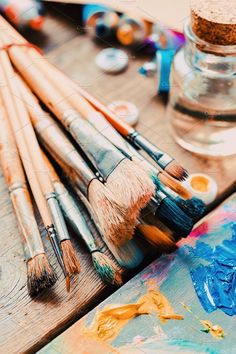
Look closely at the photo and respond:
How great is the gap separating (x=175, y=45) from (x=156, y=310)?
0.52m

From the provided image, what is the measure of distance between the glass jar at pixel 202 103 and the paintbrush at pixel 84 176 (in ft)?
0.67

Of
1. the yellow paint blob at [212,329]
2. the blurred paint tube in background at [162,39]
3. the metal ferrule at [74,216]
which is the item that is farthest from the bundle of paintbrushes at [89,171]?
the blurred paint tube in background at [162,39]

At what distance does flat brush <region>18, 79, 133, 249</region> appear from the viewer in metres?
0.75

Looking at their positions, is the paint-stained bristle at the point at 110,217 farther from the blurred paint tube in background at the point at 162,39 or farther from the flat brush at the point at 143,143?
the blurred paint tube in background at the point at 162,39

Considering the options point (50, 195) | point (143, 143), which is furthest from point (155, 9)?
point (50, 195)

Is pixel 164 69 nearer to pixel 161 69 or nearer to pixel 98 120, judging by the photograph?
pixel 161 69

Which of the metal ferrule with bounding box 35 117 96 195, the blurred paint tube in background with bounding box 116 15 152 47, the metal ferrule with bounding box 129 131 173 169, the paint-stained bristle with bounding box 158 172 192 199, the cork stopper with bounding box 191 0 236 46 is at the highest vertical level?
the cork stopper with bounding box 191 0 236 46

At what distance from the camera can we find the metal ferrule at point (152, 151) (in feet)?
2.69

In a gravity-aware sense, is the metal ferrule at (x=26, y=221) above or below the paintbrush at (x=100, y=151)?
below

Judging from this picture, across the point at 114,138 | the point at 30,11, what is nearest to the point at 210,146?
the point at 114,138

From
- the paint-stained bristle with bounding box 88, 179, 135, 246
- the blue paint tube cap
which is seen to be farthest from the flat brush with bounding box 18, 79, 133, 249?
the blue paint tube cap

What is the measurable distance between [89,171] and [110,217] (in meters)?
0.10

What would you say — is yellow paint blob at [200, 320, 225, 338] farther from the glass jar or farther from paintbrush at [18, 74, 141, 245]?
the glass jar

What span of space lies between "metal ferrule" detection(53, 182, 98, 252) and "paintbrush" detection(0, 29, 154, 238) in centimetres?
7
